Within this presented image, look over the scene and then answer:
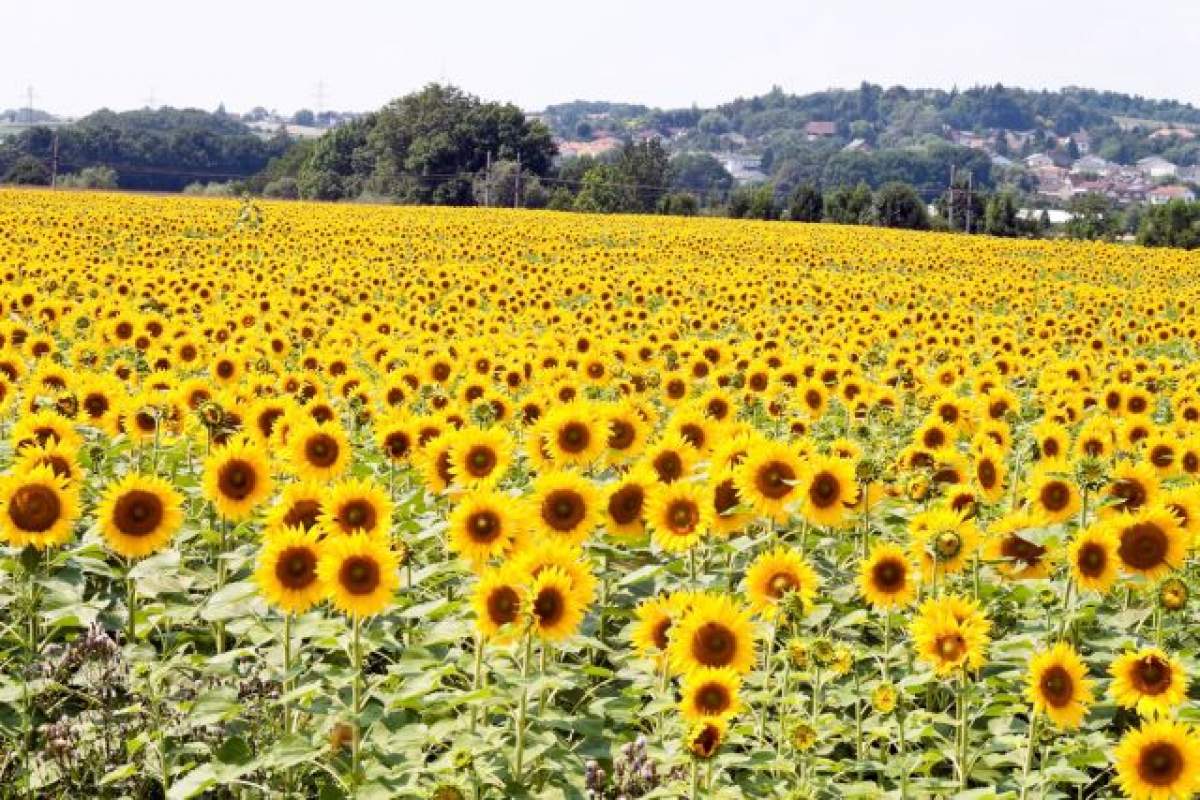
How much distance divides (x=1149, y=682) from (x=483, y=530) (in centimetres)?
218

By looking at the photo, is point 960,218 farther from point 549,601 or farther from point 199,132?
point 199,132

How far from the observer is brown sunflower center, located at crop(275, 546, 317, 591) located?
404 cm

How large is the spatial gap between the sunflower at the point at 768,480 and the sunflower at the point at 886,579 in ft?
1.29

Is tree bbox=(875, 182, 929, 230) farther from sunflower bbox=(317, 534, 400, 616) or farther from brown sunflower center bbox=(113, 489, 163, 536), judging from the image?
sunflower bbox=(317, 534, 400, 616)

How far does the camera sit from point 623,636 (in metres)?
4.77

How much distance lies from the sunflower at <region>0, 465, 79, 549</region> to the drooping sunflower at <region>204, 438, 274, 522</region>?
19.5 inches

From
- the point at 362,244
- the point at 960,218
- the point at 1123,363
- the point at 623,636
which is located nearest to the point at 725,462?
the point at 623,636

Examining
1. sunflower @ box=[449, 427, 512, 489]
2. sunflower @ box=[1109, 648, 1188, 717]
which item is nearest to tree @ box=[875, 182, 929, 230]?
sunflower @ box=[449, 427, 512, 489]

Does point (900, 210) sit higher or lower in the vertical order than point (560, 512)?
higher

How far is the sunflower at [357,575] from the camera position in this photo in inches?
155

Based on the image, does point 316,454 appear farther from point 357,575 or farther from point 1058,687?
point 1058,687

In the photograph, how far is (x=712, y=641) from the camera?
3895 mm

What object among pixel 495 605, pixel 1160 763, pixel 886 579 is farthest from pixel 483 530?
pixel 1160 763

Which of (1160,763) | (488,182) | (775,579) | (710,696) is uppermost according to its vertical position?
(488,182)
